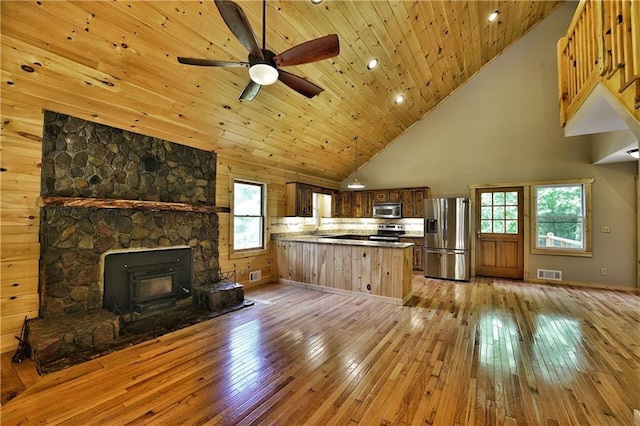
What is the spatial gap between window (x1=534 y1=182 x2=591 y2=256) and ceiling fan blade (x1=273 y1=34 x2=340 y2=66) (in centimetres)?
614

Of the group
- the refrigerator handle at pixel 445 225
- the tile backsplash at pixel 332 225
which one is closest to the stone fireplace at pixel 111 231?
the tile backsplash at pixel 332 225

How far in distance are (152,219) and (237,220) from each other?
1.61m

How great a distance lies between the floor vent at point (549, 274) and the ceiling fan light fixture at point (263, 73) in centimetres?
684

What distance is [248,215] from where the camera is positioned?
561 cm

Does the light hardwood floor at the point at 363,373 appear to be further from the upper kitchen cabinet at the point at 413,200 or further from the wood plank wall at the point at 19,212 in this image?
the upper kitchen cabinet at the point at 413,200

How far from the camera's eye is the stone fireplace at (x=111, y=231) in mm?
3070

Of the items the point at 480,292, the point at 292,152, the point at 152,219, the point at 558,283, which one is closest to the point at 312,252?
the point at 292,152

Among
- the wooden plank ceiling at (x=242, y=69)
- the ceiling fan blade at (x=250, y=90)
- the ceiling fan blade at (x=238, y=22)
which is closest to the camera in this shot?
the ceiling fan blade at (x=238, y=22)

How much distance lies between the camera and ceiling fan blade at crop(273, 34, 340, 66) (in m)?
2.21

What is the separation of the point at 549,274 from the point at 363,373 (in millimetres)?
5747

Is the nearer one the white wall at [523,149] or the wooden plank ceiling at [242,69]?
the wooden plank ceiling at [242,69]

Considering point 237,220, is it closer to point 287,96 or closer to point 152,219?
point 152,219

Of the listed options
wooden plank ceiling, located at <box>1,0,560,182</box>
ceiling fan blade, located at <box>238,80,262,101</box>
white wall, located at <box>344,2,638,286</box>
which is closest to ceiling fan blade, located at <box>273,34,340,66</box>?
ceiling fan blade, located at <box>238,80,262,101</box>

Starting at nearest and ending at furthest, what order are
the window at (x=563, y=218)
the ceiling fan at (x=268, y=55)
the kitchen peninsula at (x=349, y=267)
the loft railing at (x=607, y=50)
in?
the loft railing at (x=607, y=50), the ceiling fan at (x=268, y=55), the kitchen peninsula at (x=349, y=267), the window at (x=563, y=218)
